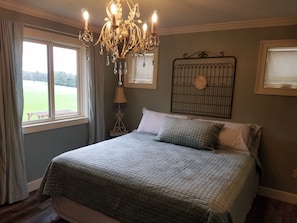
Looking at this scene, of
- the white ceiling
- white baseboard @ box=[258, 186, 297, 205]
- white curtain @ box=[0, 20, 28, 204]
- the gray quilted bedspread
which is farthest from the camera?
white baseboard @ box=[258, 186, 297, 205]

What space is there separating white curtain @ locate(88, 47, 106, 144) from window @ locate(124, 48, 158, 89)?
500mm

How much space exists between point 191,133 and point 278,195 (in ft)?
4.82

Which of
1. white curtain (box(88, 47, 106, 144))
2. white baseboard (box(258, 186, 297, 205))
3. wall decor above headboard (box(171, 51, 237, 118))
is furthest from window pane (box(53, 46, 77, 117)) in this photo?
white baseboard (box(258, 186, 297, 205))

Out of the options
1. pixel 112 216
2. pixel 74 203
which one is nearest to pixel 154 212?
pixel 112 216

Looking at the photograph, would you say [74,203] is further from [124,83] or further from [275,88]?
[275,88]

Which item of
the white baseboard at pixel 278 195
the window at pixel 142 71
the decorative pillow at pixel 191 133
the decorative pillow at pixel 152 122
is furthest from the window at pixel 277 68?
the window at pixel 142 71

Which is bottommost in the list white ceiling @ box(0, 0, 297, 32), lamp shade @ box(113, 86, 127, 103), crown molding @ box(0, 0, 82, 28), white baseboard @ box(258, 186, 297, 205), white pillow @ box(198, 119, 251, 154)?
white baseboard @ box(258, 186, 297, 205)

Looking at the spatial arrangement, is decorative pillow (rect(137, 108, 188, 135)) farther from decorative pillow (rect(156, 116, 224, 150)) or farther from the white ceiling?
the white ceiling

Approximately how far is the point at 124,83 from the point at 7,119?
1.95 m

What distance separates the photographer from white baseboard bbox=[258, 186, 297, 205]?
2.69 meters

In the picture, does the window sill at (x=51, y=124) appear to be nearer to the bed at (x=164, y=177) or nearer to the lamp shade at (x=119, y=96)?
the lamp shade at (x=119, y=96)

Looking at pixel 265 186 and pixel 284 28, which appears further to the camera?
pixel 265 186

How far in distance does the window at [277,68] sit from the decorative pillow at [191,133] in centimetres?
80

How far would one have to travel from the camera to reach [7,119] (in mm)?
2346
